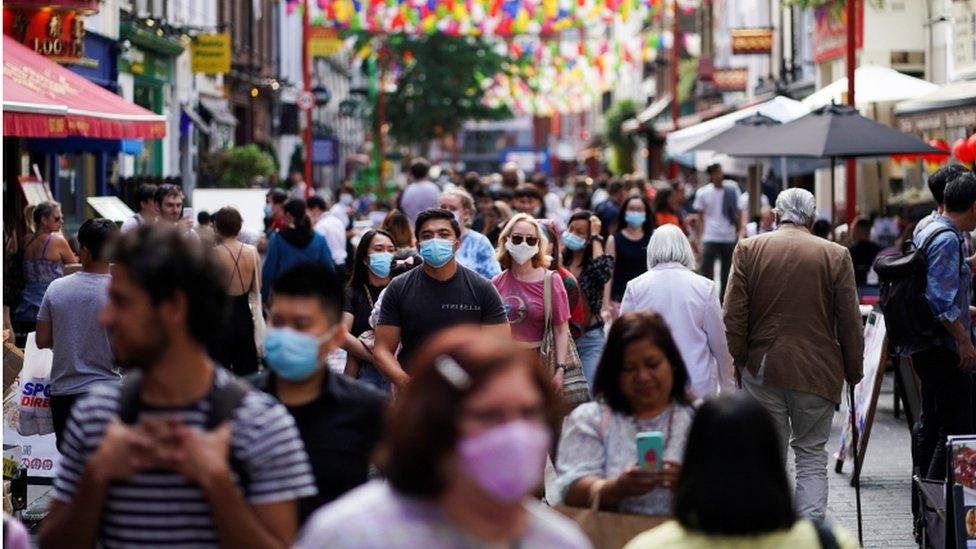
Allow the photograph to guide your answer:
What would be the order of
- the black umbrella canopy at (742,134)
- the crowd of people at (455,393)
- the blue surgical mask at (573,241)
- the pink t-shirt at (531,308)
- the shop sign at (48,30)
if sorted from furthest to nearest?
1. the shop sign at (48,30)
2. the black umbrella canopy at (742,134)
3. the blue surgical mask at (573,241)
4. the pink t-shirt at (531,308)
5. the crowd of people at (455,393)

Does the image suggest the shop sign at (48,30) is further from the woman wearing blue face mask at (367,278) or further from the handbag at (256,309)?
the woman wearing blue face mask at (367,278)

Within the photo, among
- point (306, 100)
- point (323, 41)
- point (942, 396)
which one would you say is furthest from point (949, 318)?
point (323, 41)

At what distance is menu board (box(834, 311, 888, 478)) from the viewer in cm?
1041

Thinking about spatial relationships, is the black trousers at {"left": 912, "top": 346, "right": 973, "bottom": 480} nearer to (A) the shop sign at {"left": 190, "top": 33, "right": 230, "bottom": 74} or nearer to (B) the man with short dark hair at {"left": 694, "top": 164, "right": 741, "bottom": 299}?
(B) the man with short dark hair at {"left": 694, "top": 164, "right": 741, "bottom": 299}

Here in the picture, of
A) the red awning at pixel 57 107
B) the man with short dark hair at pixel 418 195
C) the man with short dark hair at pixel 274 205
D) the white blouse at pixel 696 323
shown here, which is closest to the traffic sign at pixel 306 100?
the man with short dark hair at pixel 274 205

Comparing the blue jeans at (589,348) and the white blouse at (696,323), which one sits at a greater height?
the white blouse at (696,323)

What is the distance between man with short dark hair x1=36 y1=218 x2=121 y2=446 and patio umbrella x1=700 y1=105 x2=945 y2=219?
8278mm

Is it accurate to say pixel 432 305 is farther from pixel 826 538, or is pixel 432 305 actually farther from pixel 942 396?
pixel 826 538

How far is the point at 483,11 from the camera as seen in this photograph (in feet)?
123

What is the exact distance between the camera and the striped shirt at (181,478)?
4.09 meters

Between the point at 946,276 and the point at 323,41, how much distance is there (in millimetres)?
31217

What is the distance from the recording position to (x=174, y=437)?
4.00 metres

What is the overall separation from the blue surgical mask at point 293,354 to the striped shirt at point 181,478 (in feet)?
2.00

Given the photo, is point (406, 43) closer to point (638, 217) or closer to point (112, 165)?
point (112, 165)
